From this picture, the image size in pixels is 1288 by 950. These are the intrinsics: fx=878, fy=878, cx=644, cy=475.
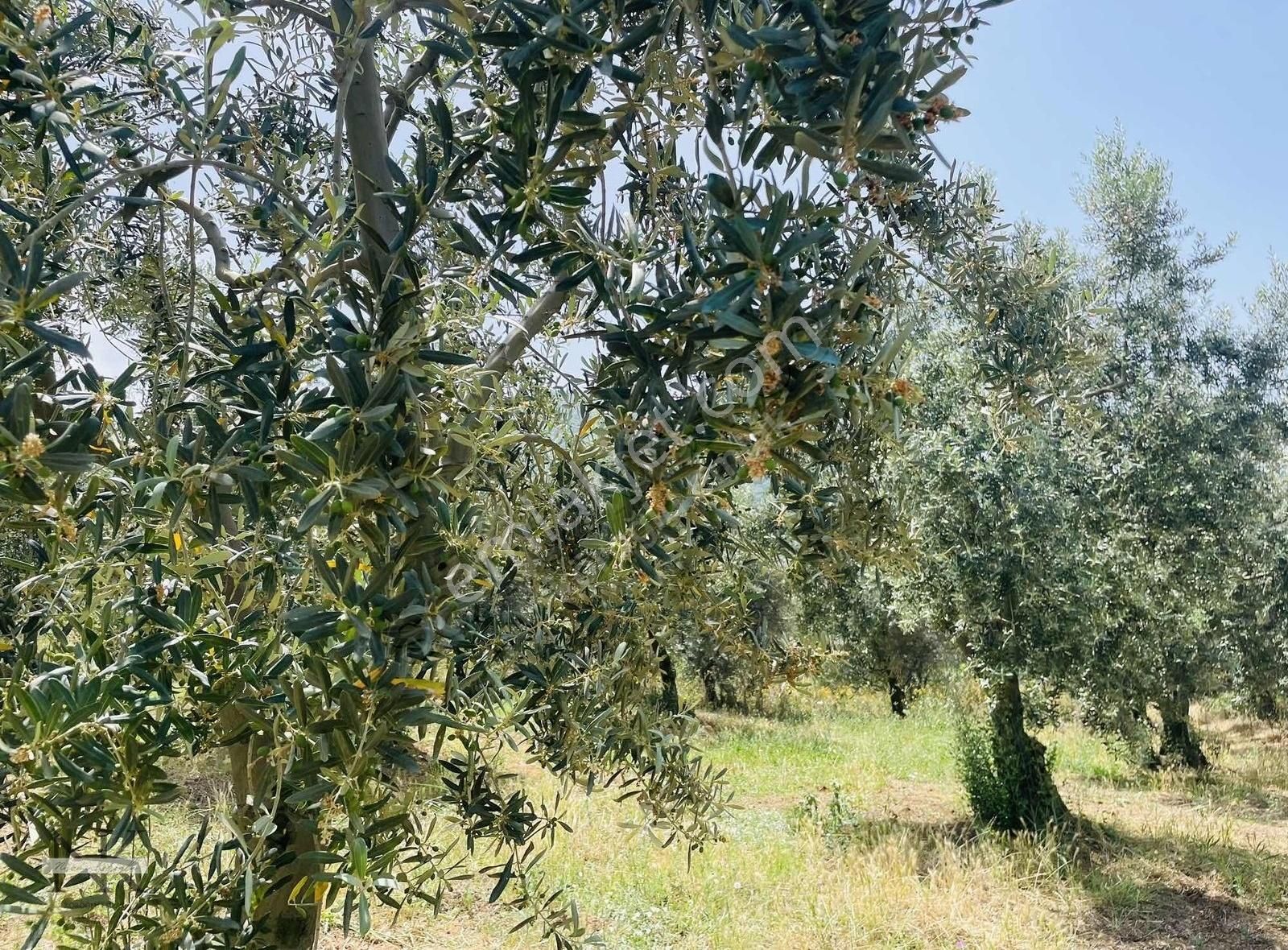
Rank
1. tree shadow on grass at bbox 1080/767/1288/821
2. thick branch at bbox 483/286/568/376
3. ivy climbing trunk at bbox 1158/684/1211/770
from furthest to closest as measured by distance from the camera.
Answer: ivy climbing trunk at bbox 1158/684/1211/770 → tree shadow on grass at bbox 1080/767/1288/821 → thick branch at bbox 483/286/568/376

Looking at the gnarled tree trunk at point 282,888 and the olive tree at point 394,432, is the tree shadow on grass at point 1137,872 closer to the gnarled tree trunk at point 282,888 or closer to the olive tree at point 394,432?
the gnarled tree trunk at point 282,888

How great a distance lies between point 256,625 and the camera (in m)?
1.57

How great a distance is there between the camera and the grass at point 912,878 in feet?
18.7

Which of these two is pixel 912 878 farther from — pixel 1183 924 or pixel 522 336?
pixel 522 336

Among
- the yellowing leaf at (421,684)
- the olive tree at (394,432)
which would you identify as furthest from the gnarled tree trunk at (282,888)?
the yellowing leaf at (421,684)

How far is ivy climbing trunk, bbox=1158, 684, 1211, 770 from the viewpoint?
1166 cm

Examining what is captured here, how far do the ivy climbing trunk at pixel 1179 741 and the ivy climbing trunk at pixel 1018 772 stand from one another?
4.73m

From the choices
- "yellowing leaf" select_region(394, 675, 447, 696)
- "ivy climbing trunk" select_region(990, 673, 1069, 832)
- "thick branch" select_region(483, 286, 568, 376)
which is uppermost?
"thick branch" select_region(483, 286, 568, 376)

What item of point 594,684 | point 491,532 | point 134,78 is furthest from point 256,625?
point 134,78

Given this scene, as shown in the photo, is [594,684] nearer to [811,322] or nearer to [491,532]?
[491,532]

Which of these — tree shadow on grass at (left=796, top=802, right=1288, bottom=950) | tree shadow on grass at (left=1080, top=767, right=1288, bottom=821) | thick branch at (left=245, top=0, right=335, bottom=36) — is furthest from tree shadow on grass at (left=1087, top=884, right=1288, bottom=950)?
thick branch at (left=245, top=0, right=335, bottom=36)

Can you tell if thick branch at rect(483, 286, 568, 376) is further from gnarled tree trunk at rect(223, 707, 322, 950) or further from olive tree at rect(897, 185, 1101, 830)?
olive tree at rect(897, 185, 1101, 830)

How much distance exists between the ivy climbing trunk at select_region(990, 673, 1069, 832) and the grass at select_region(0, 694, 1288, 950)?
1.04 ft

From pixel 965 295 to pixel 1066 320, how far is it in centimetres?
30
